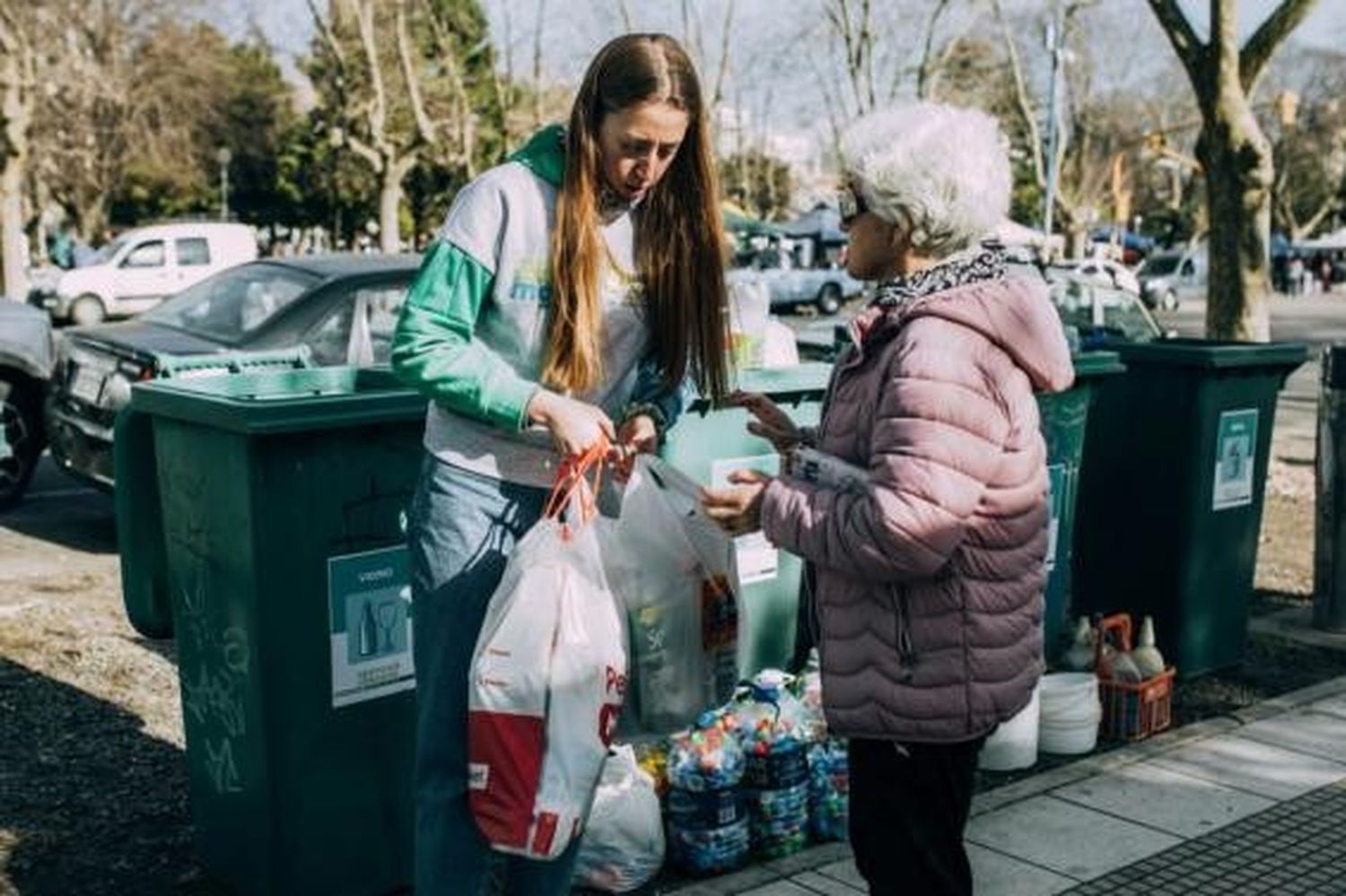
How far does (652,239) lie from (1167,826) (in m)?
2.55

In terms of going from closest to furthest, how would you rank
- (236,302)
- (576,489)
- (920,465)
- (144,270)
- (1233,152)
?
(920,465) < (576,489) < (236,302) < (1233,152) < (144,270)

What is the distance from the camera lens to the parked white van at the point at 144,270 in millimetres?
25750

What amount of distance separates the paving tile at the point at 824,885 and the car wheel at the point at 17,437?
6.66 m

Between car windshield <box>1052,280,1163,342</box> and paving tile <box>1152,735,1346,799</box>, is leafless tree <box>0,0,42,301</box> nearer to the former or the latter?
car windshield <box>1052,280,1163,342</box>

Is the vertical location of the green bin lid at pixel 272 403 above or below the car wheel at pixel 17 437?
above

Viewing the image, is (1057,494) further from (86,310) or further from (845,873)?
(86,310)

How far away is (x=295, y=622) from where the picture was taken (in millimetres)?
3336

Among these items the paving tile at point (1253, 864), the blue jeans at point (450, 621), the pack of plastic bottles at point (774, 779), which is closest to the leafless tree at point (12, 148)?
the pack of plastic bottles at point (774, 779)

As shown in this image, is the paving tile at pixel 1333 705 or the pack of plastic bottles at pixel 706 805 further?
the paving tile at pixel 1333 705

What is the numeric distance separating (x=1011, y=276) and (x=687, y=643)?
968 millimetres

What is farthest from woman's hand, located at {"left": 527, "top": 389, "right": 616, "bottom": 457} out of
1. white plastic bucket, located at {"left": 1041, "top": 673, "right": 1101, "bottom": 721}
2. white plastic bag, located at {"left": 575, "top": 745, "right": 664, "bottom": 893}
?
white plastic bucket, located at {"left": 1041, "top": 673, "right": 1101, "bottom": 721}

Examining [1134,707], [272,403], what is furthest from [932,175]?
[1134,707]

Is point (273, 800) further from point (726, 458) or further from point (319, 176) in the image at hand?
point (319, 176)

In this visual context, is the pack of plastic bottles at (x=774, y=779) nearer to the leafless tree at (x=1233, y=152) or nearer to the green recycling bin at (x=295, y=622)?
the green recycling bin at (x=295, y=622)
